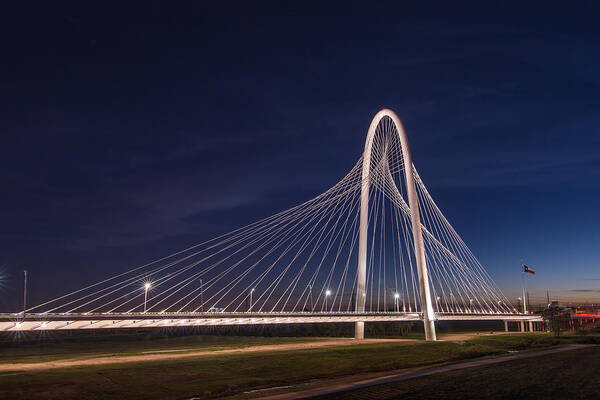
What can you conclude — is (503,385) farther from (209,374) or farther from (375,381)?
(209,374)

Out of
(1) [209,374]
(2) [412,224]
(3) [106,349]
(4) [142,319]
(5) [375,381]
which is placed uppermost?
(2) [412,224]

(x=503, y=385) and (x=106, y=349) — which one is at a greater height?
(x=503, y=385)

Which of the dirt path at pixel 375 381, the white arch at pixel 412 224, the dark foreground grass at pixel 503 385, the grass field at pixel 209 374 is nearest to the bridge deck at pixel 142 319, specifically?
the white arch at pixel 412 224

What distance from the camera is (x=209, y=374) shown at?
22.6 metres

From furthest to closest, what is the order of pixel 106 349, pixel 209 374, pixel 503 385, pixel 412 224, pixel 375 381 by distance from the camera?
1. pixel 412 224
2. pixel 106 349
3. pixel 209 374
4. pixel 375 381
5. pixel 503 385

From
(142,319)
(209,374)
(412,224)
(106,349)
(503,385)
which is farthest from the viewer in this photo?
(412,224)

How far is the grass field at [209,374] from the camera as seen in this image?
728 inches

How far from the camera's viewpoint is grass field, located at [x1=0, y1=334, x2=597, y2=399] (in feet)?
60.7

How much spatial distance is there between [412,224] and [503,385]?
26.4 metres

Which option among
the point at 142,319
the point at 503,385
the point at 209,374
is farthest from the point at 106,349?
the point at 503,385

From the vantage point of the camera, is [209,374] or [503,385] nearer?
[503,385]

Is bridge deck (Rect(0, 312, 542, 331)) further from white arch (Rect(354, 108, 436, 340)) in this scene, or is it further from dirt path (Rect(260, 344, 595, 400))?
dirt path (Rect(260, 344, 595, 400))

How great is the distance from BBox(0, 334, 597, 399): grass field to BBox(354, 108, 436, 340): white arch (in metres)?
9.94

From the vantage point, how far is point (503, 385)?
20.5 meters
